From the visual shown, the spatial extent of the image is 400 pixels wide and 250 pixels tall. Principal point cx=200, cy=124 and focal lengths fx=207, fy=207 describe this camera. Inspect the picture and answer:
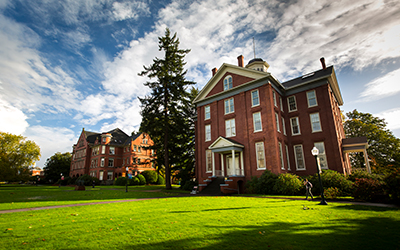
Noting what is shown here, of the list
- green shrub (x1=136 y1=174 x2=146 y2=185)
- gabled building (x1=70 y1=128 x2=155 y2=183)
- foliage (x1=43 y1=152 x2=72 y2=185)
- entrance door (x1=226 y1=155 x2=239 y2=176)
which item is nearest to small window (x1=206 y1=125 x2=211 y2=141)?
entrance door (x1=226 y1=155 x2=239 y2=176)

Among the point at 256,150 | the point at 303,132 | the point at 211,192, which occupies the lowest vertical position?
the point at 211,192

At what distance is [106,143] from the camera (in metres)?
56.3

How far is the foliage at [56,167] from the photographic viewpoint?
6669 cm

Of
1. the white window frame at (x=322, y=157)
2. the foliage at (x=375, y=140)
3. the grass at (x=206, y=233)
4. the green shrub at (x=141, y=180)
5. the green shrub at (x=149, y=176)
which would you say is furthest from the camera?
the green shrub at (x=149, y=176)

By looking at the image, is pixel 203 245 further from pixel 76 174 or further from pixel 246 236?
pixel 76 174

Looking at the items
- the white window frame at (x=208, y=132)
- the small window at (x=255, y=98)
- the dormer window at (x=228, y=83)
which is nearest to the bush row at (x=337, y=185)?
the small window at (x=255, y=98)

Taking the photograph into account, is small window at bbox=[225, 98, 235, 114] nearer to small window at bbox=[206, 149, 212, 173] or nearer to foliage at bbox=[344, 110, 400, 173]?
small window at bbox=[206, 149, 212, 173]

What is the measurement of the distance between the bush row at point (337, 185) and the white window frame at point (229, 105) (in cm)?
887

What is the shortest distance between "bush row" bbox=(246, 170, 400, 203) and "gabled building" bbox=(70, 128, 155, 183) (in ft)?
123

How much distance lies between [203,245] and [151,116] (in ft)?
80.4

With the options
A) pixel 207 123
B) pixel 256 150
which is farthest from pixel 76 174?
pixel 256 150

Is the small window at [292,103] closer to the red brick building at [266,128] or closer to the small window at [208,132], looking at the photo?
the red brick building at [266,128]

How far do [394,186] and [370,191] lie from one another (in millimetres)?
1505

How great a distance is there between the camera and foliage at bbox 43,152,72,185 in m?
66.7
